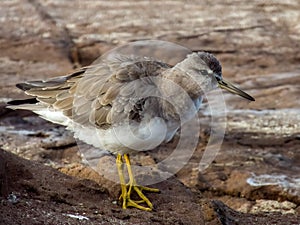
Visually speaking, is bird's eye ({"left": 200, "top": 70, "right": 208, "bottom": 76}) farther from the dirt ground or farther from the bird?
the dirt ground

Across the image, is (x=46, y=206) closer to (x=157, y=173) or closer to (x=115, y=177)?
(x=115, y=177)

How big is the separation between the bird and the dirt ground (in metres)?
0.35

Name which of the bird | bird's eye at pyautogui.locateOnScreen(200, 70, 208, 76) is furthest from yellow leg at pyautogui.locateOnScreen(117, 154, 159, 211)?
bird's eye at pyautogui.locateOnScreen(200, 70, 208, 76)

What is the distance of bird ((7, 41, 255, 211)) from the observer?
580 cm

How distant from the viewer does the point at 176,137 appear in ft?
27.0

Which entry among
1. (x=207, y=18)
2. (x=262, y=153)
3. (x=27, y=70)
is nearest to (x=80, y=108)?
(x=262, y=153)

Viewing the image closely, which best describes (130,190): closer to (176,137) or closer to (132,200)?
(132,200)

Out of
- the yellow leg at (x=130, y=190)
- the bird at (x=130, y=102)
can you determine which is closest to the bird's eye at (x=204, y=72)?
the bird at (x=130, y=102)

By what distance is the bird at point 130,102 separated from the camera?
580 centimetres

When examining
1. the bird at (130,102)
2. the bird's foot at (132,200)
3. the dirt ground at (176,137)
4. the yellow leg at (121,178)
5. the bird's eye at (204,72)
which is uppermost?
the bird's eye at (204,72)

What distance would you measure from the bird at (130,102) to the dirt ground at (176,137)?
35 cm

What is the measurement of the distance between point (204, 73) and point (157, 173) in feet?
3.44

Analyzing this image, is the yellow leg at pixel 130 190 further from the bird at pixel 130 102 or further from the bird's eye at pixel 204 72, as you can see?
the bird's eye at pixel 204 72

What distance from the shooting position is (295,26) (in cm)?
1234
